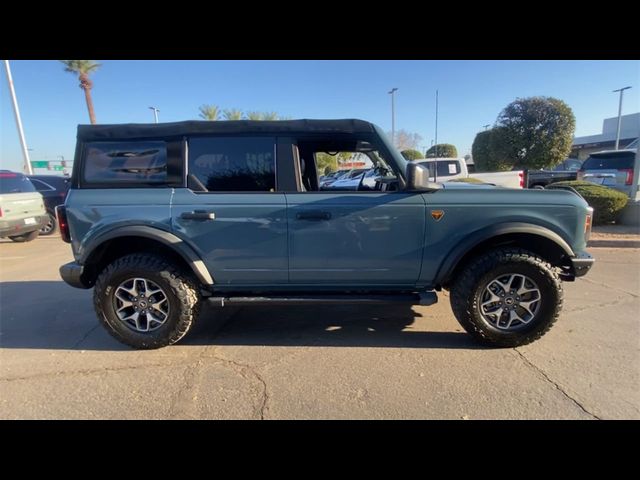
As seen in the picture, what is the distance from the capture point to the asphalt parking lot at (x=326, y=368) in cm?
236

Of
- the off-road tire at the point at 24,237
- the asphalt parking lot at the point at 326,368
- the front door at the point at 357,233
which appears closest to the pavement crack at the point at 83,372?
the asphalt parking lot at the point at 326,368

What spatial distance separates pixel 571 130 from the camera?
10758 millimetres

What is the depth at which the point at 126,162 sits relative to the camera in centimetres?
313

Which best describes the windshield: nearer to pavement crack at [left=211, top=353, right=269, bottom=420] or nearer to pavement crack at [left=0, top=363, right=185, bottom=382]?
pavement crack at [left=0, top=363, right=185, bottom=382]

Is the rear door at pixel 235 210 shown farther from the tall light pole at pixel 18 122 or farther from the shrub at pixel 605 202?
the tall light pole at pixel 18 122

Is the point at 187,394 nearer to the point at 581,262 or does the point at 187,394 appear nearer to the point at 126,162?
the point at 126,162

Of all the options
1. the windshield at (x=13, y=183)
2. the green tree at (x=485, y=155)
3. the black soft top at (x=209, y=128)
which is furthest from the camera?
the green tree at (x=485, y=155)

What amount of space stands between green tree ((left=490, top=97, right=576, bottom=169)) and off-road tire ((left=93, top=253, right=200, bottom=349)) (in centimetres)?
1164

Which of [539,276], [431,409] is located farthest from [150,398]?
[539,276]

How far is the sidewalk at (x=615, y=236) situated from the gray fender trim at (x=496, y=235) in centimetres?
503

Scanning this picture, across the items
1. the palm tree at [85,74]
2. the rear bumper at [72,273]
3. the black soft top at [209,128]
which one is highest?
the palm tree at [85,74]

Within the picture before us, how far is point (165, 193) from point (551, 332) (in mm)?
4009

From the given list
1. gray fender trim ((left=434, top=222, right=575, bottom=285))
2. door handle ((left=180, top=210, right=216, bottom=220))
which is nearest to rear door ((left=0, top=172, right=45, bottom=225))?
door handle ((left=180, top=210, right=216, bottom=220))

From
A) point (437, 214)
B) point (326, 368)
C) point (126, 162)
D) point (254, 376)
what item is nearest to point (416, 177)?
point (437, 214)
